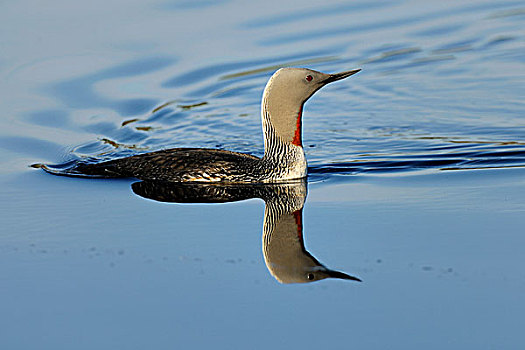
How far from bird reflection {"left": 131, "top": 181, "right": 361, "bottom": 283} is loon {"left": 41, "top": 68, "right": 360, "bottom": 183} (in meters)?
0.09

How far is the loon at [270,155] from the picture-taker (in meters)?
9.44

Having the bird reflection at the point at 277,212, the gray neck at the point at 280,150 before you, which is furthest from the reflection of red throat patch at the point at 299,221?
the gray neck at the point at 280,150

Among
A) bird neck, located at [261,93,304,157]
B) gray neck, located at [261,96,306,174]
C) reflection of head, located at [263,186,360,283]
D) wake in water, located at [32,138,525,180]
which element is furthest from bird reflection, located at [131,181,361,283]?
wake in water, located at [32,138,525,180]

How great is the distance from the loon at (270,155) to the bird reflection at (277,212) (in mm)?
92

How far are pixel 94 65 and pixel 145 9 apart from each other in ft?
7.34

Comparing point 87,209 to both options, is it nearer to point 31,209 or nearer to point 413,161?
point 31,209

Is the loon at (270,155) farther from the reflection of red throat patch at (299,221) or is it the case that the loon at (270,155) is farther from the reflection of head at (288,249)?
the reflection of red throat patch at (299,221)

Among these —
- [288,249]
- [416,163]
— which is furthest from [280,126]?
[288,249]

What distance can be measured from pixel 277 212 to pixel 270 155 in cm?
114

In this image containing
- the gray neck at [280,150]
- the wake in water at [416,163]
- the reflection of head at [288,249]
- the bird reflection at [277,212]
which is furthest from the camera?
the wake in water at [416,163]

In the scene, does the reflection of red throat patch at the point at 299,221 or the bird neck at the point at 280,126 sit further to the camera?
the bird neck at the point at 280,126

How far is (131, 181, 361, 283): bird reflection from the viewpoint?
7129 millimetres

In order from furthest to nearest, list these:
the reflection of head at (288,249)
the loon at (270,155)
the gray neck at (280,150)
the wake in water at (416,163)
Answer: the wake in water at (416,163) < the gray neck at (280,150) < the loon at (270,155) < the reflection of head at (288,249)

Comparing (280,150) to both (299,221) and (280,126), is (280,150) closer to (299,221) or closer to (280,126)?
(280,126)
